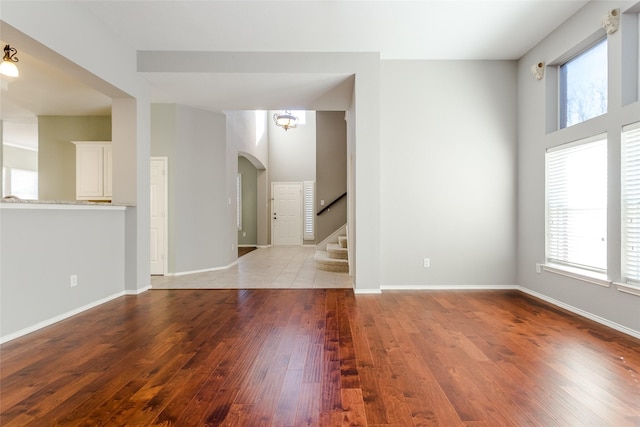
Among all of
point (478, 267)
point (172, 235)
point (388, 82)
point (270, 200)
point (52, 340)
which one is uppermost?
point (388, 82)

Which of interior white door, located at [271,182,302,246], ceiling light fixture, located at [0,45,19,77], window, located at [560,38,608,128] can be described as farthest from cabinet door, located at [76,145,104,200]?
window, located at [560,38,608,128]

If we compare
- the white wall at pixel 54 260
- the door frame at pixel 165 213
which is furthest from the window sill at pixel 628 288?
the door frame at pixel 165 213

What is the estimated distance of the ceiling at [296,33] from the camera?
3438 millimetres

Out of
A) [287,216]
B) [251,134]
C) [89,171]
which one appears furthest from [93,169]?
[287,216]

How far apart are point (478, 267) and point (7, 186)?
1231cm

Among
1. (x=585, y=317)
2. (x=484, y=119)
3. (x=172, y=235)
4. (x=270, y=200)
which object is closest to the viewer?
(x=585, y=317)

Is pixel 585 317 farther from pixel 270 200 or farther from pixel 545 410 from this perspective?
pixel 270 200

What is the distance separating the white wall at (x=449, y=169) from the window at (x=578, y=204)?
659 mm

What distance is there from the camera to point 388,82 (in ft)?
15.2

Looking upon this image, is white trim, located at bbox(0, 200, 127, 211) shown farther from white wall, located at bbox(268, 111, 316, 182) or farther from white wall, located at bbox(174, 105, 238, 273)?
white wall, located at bbox(268, 111, 316, 182)

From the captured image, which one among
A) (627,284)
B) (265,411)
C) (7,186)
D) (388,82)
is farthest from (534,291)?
(7,186)

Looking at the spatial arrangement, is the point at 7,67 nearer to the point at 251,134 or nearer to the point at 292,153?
the point at 251,134

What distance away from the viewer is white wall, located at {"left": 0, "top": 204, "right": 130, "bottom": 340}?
2.77m

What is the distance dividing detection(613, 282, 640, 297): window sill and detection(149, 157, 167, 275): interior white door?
587 cm
